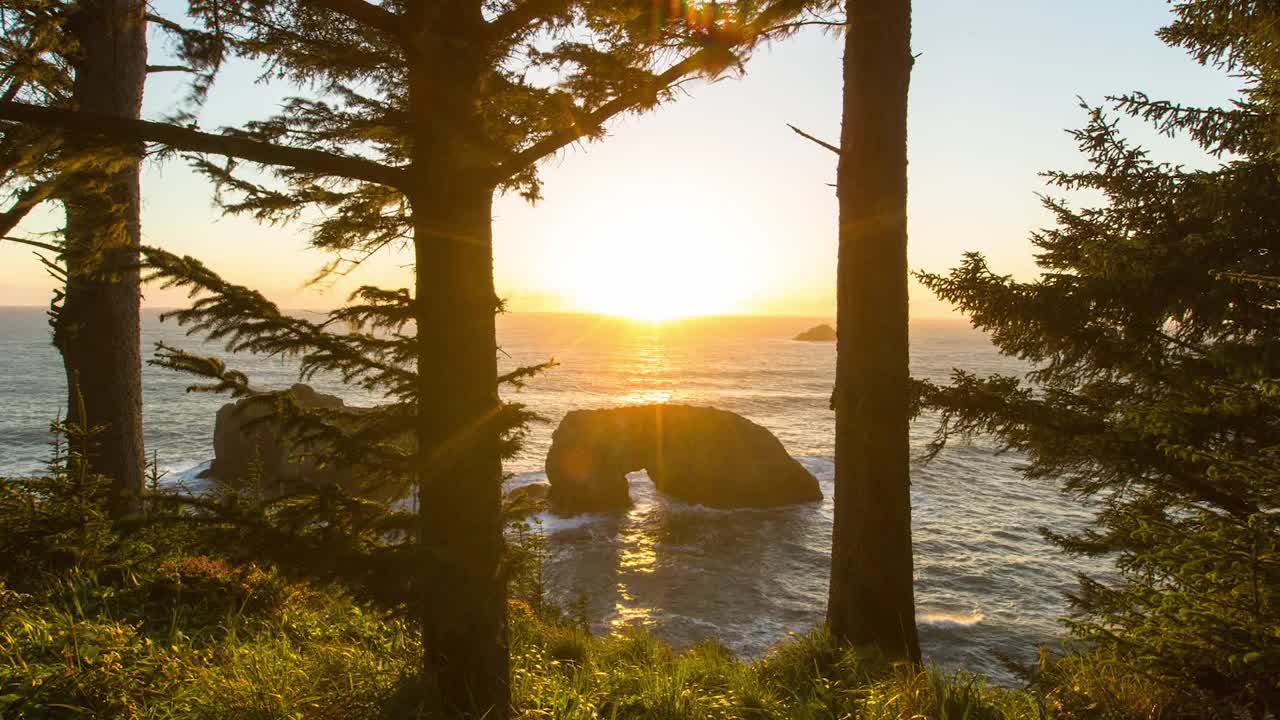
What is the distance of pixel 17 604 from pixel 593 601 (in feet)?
41.9

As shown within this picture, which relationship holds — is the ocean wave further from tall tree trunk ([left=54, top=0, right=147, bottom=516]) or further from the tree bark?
tall tree trunk ([left=54, top=0, right=147, bottom=516])

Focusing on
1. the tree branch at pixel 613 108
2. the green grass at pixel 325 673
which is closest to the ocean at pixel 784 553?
the tree branch at pixel 613 108

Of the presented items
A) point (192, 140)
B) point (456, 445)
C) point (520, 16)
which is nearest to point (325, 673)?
point (456, 445)

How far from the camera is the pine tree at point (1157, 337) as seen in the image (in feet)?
12.5

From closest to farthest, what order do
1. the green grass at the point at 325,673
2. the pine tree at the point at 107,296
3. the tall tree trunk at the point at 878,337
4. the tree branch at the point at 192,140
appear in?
the tree branch at the point at 192,140
the green grass at the point at 325,673
the tall tree trunk at the point at 878,337
the pine tree at the point at 107,296

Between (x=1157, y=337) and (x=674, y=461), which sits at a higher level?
(x=1157, y=337)

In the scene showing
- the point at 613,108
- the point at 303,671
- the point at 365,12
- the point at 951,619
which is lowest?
the point at 951,619

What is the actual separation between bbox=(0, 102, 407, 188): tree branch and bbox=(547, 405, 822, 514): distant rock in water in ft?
70.4

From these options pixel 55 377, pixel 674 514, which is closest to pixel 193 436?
pixel 674 514

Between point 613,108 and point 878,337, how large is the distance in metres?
3.13

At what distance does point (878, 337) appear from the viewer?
5504 mm

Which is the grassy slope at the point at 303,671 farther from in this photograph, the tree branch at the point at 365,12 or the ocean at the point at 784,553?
the tree branch at the point at 365,12

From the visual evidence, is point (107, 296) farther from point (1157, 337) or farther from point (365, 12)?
point (1157, 337)

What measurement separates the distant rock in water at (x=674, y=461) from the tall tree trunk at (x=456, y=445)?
2061cm
